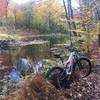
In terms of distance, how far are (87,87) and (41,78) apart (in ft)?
5.80

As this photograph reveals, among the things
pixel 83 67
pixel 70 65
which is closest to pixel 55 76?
pixel 70 65

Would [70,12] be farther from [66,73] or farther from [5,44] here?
[66,73]

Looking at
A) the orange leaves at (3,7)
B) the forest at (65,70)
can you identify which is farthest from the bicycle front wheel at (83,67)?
the orange leaves at (3,7)

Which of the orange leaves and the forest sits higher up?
the orange leaves

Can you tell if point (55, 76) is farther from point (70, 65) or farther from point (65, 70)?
point (70, 65)

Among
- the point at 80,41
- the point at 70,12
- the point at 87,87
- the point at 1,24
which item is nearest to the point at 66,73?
the point at 87,87

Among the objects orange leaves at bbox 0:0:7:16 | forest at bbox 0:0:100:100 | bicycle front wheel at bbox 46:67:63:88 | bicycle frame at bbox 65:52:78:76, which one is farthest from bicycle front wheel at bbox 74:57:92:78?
orange leaves at bbox 0:0:7:16

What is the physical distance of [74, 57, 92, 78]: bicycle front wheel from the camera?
8.31 meters

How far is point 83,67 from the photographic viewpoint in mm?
8836

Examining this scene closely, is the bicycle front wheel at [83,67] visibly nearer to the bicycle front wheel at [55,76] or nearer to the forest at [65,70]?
the forest at [65,70]

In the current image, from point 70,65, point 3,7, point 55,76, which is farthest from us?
point 3,7

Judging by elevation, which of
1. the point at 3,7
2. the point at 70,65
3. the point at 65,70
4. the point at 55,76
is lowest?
the point at 55,76

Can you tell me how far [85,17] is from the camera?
12.7m

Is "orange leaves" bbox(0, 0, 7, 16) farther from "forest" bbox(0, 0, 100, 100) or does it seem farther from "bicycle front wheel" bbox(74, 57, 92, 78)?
"bicycle front wheel" bbox(74, 57, 92, 78)
